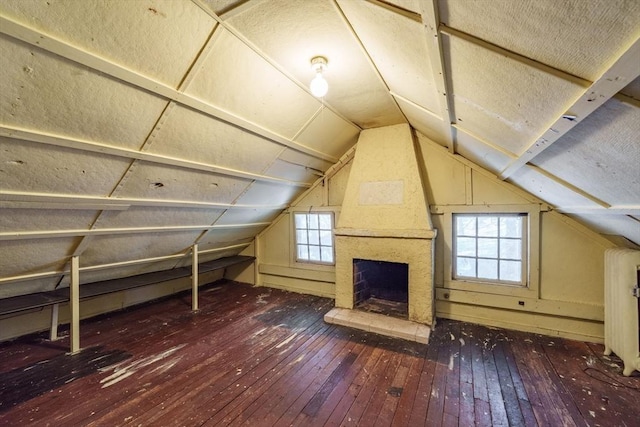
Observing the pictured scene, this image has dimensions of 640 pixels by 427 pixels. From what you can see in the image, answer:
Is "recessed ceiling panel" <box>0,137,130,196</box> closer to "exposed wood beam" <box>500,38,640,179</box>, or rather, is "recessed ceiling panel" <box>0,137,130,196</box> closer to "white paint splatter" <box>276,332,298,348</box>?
"white paint splatter" <box>276,332,298,348</box>

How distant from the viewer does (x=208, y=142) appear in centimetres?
228

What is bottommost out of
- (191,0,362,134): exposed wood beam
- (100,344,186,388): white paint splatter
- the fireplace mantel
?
(100,344,186,388): white paint splatter

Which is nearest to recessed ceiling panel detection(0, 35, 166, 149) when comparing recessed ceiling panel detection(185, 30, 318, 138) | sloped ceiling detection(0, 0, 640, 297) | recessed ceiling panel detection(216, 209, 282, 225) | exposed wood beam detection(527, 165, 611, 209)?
sloped ceiling detection(0, 0, 640, 297)

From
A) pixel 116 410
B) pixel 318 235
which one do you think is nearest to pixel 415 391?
pixel 116 410

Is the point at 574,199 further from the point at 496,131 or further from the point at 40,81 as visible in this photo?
the point at 40,81

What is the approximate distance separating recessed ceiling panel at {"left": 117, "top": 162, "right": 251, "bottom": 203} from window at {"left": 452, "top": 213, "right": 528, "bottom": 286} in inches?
108

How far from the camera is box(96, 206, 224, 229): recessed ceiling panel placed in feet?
Answer: 8.14

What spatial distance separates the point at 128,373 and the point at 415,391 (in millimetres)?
2369

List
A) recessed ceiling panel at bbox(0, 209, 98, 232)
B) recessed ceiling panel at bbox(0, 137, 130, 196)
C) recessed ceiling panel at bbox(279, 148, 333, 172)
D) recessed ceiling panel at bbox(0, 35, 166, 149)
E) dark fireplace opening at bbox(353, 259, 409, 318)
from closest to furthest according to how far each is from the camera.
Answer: recessed ceiling panel at bbox(0, 35, 166, 149) < recessed ceiling panel at bbox(0, 137, 130, 196) < recessed ceiling panel at bbox(0, 209, 98, 232) < recessed ceiling panel at bbox(279, 148, 333, 172) < dark fireplace opening at bbox(353, 259, 409, 318)

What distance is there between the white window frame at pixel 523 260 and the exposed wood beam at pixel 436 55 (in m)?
1.53

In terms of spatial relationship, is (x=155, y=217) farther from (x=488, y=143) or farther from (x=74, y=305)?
(x=488, y=143)

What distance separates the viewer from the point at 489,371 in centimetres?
226

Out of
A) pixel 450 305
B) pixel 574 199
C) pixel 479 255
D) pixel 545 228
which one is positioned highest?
pixel 574 199

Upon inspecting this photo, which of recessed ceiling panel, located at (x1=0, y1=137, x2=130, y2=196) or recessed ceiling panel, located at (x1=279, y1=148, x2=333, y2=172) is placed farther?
recessed ceiling panel, located at (x1=279, y1=148, x2=333, y2=172)
